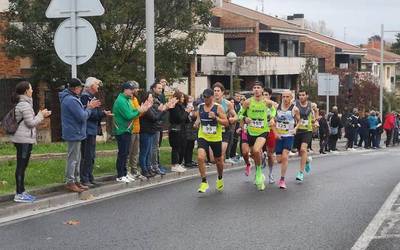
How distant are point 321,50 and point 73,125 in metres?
55.0

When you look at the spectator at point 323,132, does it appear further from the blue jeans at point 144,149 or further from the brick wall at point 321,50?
the brick wall at point 321,50

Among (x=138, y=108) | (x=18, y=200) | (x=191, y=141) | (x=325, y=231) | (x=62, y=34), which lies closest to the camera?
(x=325, y=231)

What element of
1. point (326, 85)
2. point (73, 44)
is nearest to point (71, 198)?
point (73, 44)

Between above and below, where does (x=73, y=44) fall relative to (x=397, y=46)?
below

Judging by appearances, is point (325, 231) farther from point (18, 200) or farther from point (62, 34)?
point (62, 34)

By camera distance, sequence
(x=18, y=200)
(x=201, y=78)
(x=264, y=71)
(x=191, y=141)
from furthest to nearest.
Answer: (x=264, y=71) → (x=201, y=78) → (x=191, y=141) → (x=18, y=200)

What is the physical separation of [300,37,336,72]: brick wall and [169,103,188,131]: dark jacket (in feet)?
160

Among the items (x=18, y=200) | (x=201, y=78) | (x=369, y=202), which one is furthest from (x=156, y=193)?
(x=201, y=78)

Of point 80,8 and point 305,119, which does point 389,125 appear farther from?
point 80,8

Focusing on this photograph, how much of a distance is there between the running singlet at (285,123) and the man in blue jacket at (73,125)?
151 inches

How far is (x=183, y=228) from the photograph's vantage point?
8242mm

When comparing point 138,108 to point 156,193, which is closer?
point 156,193

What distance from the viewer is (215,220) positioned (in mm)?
8758

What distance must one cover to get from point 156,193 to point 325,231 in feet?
13.3
